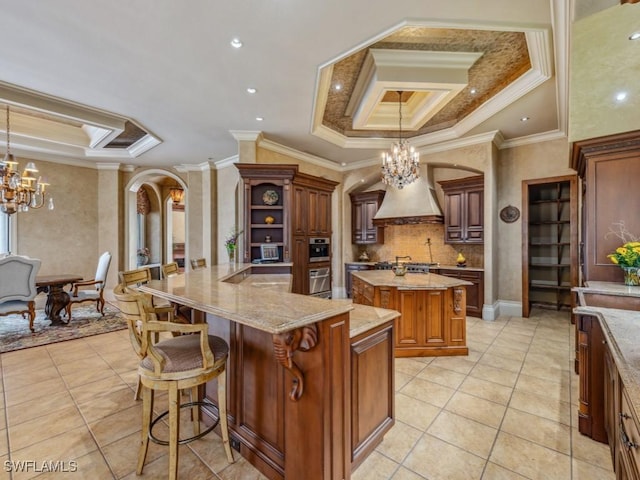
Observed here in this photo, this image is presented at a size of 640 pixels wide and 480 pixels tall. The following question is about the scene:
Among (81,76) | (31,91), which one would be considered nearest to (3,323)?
(31,91)

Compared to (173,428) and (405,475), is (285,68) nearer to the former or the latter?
(173,428)

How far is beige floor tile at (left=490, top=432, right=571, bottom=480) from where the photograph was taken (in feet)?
5.53

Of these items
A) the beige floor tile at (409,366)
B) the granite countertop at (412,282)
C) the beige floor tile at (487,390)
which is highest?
the granite countertop at (412,282)

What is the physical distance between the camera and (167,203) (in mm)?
9875

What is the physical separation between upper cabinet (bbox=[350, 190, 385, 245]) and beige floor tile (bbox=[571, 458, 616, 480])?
5.16 m

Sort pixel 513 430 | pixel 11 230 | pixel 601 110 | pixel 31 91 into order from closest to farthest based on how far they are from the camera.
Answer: pixel 513 430 → pixel 601 110 → pixel 31 91 → pixel 11 230

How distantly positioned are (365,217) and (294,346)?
19.2 ft

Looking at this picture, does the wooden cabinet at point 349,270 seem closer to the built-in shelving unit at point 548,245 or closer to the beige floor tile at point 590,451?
the built-in shelving unit at point 548,245

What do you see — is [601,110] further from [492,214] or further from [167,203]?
[167,203]

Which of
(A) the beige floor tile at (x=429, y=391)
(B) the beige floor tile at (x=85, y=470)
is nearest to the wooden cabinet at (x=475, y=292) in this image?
(A) the beige floor tile at (x=429, y=391)

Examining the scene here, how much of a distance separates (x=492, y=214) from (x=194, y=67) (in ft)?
16.4

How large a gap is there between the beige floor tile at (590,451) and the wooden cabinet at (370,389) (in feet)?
3.99

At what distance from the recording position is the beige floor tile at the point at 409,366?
3.02 m

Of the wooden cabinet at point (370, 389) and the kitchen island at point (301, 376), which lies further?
the wooden cabinet at point (370, 389)
